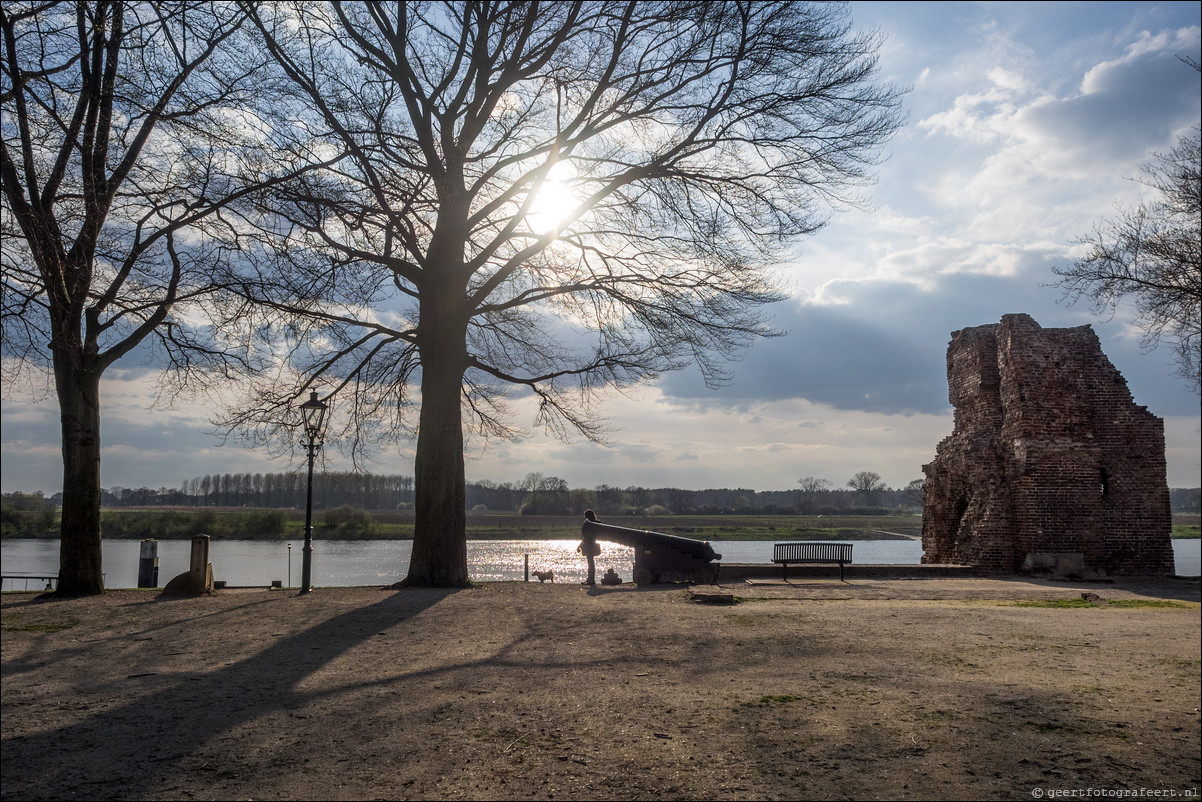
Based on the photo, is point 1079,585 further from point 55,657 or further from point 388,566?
point 388,566

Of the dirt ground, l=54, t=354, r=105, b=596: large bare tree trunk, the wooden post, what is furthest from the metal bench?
l=54, t=354, r=105, b=596: large bare tree trunk

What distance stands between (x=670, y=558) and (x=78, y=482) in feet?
34.2

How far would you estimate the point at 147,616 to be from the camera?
10.3 metres

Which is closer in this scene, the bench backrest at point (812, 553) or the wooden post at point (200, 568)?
the wooden post at point (200, 568)

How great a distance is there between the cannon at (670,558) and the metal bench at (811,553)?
2.01 meters

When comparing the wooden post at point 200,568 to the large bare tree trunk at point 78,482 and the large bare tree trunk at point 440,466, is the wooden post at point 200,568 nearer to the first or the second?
the large bare tree trunk at point 78,482

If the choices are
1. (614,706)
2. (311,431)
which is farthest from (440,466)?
(614,706)

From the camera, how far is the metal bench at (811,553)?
15617mm

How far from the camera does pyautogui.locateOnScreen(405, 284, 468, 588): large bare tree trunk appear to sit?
45.5ft

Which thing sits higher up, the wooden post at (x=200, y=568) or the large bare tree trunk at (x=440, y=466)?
the large bare tree trunk at (x=440, y=466)

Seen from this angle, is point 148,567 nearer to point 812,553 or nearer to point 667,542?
point 667,542

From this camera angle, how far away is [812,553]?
16328mm

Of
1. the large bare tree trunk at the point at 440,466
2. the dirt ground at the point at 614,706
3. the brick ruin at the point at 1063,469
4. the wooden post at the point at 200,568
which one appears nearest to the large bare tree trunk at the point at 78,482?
the wooden post at the point at 200,568

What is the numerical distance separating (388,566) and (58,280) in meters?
32.5
